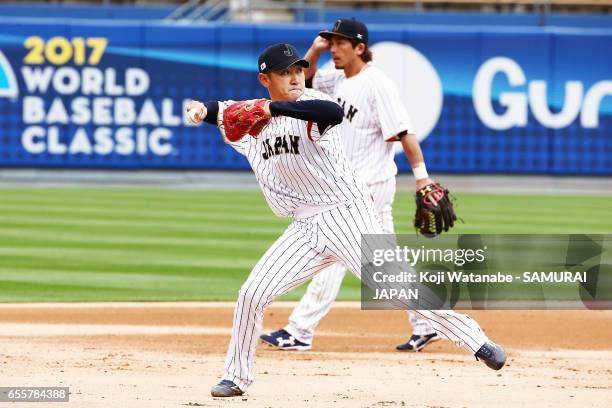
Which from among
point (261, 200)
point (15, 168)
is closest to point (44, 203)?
point (261, 200)

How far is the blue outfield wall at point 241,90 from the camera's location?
22094 mm

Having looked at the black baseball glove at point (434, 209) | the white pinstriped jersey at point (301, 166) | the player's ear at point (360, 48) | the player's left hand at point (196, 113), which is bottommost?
the black baseball glove at point (434, 209)

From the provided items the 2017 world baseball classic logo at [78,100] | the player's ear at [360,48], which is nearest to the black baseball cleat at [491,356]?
the player's ear at [360,48]

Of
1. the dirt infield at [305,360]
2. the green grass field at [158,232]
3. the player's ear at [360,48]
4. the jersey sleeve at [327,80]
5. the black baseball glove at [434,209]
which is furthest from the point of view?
the green grass field at [158,232]

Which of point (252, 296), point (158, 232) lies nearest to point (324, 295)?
point (252, 296)

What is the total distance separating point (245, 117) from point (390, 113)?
1.97m

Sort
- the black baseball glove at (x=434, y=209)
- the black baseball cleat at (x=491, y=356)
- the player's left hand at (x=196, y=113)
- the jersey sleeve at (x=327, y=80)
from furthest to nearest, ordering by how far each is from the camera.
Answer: the jersey sleeve at (x=327, y=80), the black baseball glove at (x=434, y=209), the black baseball cleat at (x=491, y=356), the player's left hand at (x=196, y=113)

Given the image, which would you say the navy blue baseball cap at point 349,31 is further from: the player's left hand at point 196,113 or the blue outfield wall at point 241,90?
the blue outfield wall at point 241,90

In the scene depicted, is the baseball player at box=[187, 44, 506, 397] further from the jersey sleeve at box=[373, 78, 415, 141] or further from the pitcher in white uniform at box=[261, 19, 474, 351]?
the pitcher in white uniform at box=[261, 19, 474, 351]

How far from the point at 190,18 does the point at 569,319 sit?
1797 centimetres

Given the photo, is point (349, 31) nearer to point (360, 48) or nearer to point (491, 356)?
point (360, 48)

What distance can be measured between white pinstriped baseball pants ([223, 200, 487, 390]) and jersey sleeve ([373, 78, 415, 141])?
4.73 feet

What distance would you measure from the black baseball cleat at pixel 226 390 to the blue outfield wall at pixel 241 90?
1655 centimetres

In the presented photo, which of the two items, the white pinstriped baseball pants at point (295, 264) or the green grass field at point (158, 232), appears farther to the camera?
the green grass field at point (158, 232)
